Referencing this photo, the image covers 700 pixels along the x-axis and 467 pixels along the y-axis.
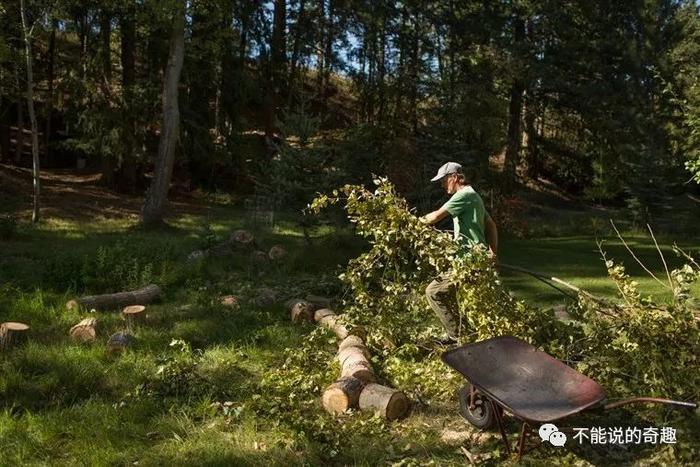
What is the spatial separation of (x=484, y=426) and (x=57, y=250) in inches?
373

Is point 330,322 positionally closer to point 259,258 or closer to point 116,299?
point 116,299

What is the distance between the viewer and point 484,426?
4539mm

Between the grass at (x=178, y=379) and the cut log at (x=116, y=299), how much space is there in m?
0.17

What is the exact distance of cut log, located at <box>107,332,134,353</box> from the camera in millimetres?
6082

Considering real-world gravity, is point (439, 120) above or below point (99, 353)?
above

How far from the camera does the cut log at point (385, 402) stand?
478cm

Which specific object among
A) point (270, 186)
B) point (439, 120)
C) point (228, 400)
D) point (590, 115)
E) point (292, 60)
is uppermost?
point (292, 60)

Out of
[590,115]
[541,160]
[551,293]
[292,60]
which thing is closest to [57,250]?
[551,293]

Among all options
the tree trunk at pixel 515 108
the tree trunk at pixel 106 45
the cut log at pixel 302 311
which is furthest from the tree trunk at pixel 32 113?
the tree trunk at pixel 515 108

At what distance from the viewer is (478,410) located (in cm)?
464

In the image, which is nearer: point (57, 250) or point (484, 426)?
point (484, 426)

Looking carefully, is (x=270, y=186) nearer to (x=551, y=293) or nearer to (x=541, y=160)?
(x=551, y=293)

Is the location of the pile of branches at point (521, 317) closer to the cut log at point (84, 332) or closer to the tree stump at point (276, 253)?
the cut log at point (84, 332)

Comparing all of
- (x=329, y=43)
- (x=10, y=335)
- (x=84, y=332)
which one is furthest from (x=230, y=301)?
(x=329, y=43)
